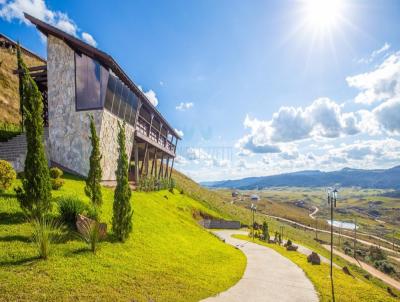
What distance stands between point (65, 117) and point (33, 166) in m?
18.3

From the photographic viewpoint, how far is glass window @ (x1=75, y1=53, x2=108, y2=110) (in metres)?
29.0

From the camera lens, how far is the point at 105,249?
14086 millimetres

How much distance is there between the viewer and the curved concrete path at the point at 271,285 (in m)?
12.5

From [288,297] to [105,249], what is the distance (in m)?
9.45

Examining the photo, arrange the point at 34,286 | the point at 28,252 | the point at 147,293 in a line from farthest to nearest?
the point at 28,252 → the point at 147,293 → the point at 34,286

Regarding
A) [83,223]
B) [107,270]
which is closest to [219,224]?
[83,223]

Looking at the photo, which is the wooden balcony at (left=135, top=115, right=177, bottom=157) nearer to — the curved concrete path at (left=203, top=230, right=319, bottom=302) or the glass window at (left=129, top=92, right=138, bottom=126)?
the glass window at (left=129, top=92, right=138, bottom=126)

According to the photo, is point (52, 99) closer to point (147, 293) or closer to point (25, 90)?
point (25, 90)

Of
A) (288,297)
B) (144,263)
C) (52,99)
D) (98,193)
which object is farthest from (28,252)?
(52,99)

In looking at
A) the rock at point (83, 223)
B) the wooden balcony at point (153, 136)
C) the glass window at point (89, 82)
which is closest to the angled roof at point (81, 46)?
the glass window at point (89, 82)

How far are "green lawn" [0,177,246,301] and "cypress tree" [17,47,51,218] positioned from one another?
1.37 meters

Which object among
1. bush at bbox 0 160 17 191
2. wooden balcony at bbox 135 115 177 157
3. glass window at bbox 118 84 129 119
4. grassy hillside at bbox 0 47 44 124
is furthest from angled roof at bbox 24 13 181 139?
bush at bbox 0 160 17 191

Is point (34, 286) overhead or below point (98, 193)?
below

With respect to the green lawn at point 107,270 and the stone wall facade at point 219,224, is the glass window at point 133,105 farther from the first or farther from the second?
the stone wall facade at point 219,224
